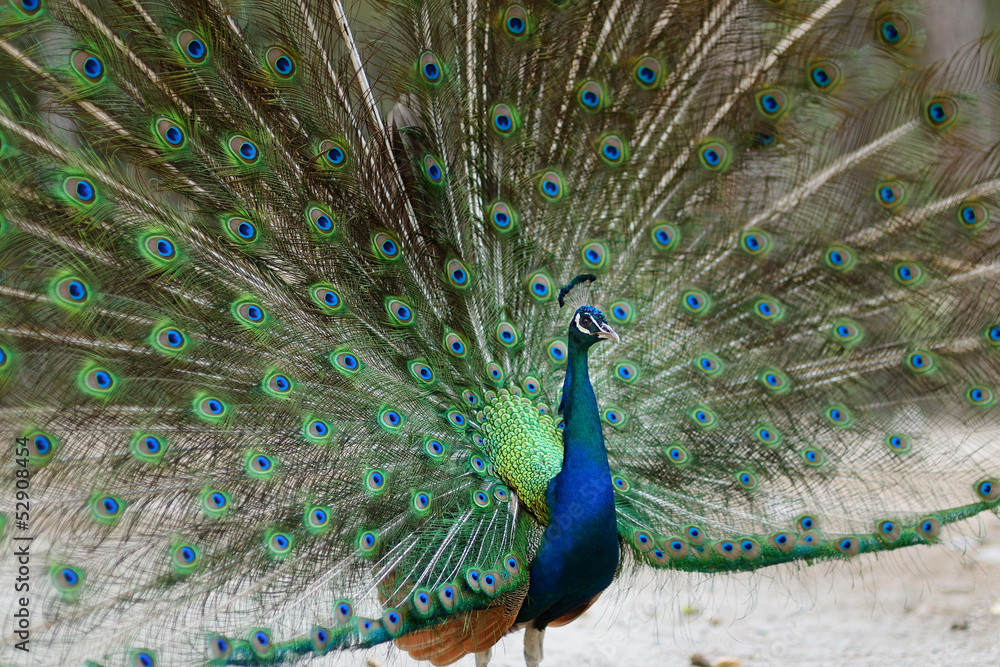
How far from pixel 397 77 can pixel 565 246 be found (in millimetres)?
842

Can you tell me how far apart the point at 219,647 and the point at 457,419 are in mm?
1046

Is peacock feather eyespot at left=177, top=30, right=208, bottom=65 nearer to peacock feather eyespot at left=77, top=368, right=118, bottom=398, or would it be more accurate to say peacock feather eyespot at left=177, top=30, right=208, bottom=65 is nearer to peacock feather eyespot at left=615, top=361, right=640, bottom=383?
peacock feather eyespot at left=77, top=368, right=118, bottom=398

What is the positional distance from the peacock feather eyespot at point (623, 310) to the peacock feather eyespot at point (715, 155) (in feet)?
1.85

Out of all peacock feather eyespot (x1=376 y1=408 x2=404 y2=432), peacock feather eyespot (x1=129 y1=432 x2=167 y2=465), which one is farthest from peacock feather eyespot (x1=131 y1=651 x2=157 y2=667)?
peacock feather eyespot (x1=376 y1=408 x2=404 y2=432)

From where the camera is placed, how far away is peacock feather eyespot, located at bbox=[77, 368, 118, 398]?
A: 8.42 feet

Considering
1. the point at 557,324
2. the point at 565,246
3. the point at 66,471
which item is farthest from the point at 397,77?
the point at 66,471

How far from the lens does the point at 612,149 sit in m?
3.04

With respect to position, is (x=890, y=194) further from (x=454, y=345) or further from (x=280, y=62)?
(x=280, y=62)

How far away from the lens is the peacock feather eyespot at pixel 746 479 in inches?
120

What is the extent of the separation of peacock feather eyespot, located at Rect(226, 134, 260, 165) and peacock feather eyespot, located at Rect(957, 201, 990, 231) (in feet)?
7.74

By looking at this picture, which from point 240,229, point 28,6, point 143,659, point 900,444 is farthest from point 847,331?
point 28,6

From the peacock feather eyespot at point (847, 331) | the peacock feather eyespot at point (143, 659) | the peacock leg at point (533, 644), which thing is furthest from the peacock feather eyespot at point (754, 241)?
the peacock feather eyespot at point (143, 659)

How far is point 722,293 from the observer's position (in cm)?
316

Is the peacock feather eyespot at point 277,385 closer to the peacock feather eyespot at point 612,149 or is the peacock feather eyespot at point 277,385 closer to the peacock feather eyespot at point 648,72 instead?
the peacock feather eyespot at point 612,149
